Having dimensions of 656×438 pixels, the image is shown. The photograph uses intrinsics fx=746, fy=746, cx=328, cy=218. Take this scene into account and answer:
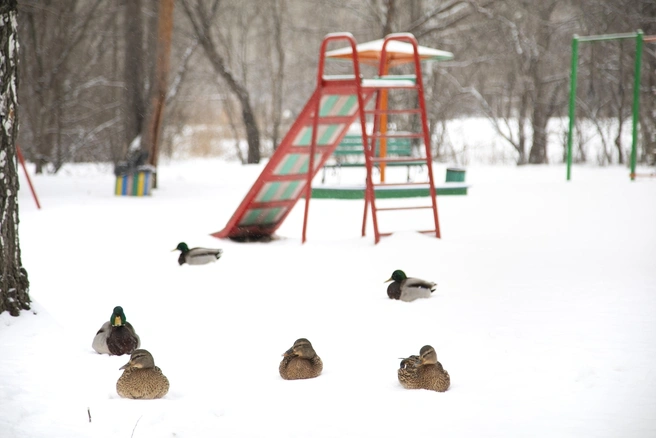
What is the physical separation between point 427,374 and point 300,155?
4311 millimetres

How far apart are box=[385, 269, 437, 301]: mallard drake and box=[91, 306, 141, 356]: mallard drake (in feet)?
5.67

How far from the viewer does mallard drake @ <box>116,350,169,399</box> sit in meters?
3.11

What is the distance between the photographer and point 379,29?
64.3 feet

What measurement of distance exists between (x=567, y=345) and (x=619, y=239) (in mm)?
3397

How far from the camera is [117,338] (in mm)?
3672

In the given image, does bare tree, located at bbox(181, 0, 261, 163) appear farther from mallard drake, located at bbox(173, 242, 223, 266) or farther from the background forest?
mallard drake, located at bbox(173, 242, 223, 266)

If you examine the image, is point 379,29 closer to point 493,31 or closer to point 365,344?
point 493,31

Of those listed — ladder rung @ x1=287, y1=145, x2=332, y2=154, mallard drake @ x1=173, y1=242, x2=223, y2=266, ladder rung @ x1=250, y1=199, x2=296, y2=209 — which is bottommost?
mallard drake @ x1=173, y1=242, x2=223, y2=266

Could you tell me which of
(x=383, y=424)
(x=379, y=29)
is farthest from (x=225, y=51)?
(x=383, y=424)

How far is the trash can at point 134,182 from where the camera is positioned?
35.3ft

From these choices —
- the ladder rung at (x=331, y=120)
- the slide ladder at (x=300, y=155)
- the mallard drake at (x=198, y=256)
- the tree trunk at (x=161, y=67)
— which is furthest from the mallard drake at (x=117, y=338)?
the tree trunk at (x=161, y=67)

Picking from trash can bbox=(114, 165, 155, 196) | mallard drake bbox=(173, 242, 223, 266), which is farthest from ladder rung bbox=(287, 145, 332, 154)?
trash can bbox=(114, 165, 155, 196)

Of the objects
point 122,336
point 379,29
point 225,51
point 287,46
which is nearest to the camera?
point 122,336

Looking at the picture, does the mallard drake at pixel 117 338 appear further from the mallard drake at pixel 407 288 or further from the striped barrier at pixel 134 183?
the striped barrier at pixel 134 183
